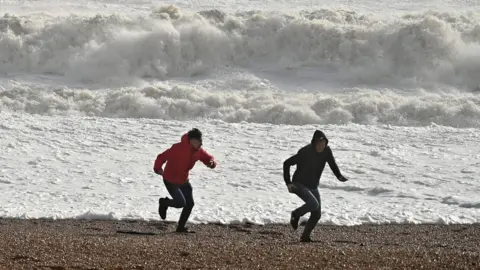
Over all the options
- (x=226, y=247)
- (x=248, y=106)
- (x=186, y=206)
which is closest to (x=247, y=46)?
(x=248, y=106)

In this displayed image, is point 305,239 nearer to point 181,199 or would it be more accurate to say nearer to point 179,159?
point 181,199

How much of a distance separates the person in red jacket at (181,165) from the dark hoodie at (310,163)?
1052mm

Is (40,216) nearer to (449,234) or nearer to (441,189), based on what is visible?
(449,234)

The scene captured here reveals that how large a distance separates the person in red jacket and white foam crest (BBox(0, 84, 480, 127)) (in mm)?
11416

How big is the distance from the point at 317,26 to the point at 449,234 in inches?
760

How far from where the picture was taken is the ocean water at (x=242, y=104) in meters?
15.1

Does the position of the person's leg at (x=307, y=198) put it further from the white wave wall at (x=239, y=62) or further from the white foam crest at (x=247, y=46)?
the white foam crest at (x=247, y=46)

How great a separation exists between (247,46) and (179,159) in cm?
1965

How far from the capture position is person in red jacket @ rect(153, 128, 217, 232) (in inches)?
455

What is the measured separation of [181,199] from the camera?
1173 cm

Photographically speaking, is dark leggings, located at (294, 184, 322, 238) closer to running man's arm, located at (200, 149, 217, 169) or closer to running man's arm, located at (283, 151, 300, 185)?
running man's arm, located at (283, 151, 300, 185)

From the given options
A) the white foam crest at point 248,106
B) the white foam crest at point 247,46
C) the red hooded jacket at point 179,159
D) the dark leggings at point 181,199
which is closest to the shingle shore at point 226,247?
the dark leggings at point 181,199

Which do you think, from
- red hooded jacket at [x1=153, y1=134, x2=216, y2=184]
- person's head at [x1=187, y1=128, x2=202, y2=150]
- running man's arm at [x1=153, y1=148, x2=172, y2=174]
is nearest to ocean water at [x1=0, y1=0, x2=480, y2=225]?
red hooded jacket at [x1=153, y1=134, x2=216, y2=184]

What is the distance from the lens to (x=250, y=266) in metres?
9.12
